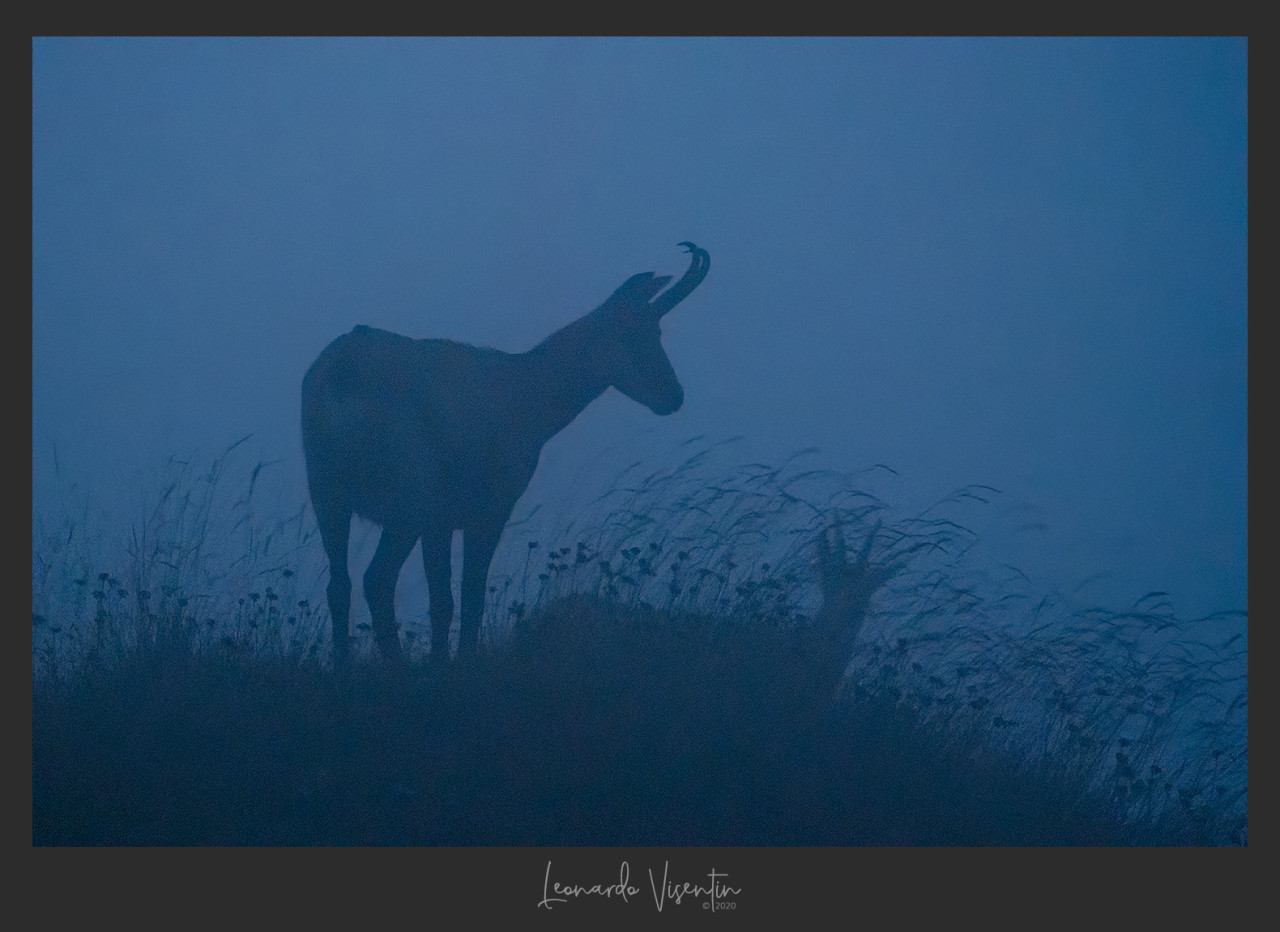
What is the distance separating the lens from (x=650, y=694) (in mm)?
3029

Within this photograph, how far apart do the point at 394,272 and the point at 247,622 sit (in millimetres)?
1197

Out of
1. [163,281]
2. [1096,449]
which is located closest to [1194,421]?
[1096,449]

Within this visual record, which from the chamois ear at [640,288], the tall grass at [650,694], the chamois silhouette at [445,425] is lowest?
the tall grass at [650,694]

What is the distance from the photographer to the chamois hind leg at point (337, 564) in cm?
304

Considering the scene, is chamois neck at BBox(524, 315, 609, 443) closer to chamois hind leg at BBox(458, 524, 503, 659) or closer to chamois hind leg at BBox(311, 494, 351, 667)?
chamois hind leg at BBox(458, 524, 503, 659)

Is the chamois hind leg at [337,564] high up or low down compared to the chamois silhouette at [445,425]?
down

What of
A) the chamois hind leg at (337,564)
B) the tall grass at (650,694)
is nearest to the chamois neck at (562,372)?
the tall grass at (650,694)

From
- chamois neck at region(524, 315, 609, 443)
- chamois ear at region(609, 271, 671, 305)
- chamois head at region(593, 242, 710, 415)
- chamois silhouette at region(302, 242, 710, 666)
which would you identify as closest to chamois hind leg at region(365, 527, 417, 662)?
chamois silhouette at region(302, 242, 710, 666)

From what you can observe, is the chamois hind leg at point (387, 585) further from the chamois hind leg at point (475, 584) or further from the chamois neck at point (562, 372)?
the chamois neck at point (562, 372)

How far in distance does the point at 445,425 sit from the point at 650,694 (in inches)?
41.9

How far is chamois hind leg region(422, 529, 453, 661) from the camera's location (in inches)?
120

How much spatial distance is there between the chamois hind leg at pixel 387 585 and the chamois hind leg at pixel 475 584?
195 millimetres

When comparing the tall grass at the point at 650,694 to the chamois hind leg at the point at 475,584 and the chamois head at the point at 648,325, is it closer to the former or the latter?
the chamois hind leg at the point at 475,584

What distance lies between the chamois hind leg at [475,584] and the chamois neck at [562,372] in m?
0.37
